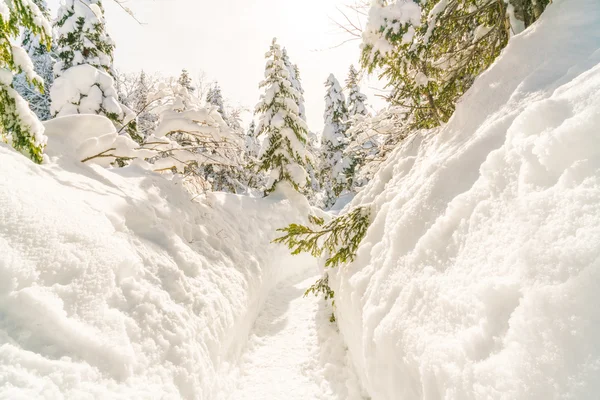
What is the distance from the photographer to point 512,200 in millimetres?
1938

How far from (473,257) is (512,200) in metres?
0.45

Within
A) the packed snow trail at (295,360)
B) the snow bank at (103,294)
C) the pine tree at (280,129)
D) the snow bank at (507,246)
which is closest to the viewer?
the snow bank at (507,246)

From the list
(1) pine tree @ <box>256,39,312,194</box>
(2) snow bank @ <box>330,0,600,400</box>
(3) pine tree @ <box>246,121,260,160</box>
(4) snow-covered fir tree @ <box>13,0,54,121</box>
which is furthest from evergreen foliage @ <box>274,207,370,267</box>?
(3) pine tree @ <box>246,121,260,160</box>

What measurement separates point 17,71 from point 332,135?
24.7m

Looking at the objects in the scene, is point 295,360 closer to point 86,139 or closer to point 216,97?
point 86,139

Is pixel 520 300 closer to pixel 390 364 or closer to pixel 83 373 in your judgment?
pixel 390 364

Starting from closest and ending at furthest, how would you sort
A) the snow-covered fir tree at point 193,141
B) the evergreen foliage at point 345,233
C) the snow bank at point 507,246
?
the snow bank at point 507,246 < the evergreen foliage at point 345,233 < the snow-covered fir tree at point 193,141

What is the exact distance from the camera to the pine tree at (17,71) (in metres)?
3.55

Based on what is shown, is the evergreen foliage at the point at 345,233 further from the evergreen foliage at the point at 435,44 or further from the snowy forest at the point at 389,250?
the evergreen foliage at the point at 435,44

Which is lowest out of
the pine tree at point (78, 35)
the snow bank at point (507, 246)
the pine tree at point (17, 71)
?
the snow bank at point (507, 246)

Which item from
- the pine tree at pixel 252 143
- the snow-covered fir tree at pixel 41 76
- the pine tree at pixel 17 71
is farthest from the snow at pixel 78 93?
the pine tree at pixel 252 143

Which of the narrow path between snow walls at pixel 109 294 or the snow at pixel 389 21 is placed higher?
the snow at pixel 389 21

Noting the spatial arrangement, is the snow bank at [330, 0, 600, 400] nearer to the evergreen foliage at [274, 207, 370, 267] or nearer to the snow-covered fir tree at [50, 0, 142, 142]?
the evergreen foliage at [274, 207, 370, 267]

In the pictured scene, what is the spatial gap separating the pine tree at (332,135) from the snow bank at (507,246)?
74.5 feet
